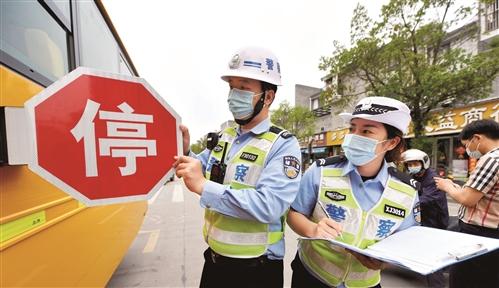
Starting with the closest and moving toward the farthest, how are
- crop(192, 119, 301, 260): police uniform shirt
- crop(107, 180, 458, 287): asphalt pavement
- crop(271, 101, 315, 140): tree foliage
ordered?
crop(192, 119, 301, 260): police uniform shirt
crop(107, 180, 458, 287): asphalt pavement
crop(271, 101, 315, 140): tree foliage

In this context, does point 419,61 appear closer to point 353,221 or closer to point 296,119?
point 353,221

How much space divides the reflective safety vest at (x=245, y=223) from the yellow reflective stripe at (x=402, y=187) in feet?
2.20

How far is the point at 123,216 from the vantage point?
3193mm

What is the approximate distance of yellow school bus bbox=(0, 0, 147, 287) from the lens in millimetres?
1219

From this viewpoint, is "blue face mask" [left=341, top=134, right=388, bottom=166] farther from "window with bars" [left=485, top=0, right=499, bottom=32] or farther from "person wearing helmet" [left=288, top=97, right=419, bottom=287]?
"window with bars" [left=485, top=0, right=499, bottom=32]

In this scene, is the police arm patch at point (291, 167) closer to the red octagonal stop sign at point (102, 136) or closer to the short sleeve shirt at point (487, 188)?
the red octagonal stop sign at point (102, 136)

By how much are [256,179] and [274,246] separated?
413mm

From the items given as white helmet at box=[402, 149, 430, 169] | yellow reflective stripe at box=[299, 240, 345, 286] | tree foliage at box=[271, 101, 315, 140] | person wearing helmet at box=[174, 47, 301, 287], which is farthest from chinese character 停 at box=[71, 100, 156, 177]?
tree foliage at box=[271, 101, 315, 140]

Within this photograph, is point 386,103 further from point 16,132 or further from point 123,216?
point 123,216

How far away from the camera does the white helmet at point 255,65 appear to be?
1382 mm

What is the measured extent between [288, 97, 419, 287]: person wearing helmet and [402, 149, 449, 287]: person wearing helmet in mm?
1744

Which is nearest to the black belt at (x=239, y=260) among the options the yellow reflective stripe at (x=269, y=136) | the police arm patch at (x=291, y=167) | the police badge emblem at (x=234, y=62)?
the police arm patch at (x=291, y=167)

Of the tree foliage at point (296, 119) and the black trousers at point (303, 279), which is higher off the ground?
the tree foliage at point (296, 119)

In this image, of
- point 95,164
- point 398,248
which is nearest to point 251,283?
point 398,248
